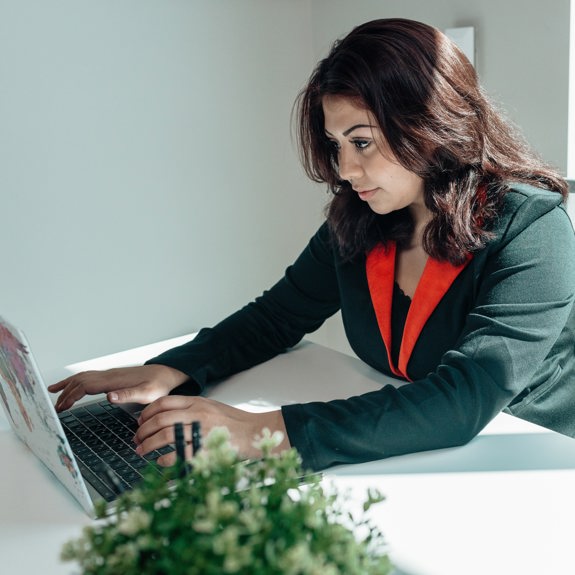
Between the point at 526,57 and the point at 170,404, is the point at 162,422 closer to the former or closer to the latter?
the point at 170,404

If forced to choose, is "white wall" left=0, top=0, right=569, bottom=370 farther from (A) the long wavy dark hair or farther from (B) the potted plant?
(B) the potted plant

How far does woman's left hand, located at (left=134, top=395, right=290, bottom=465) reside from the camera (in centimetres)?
124

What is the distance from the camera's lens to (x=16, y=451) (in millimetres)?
1358

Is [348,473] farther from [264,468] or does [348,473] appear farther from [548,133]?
[548,133]

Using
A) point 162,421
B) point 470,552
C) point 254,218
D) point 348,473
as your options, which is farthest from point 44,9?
point 470,552

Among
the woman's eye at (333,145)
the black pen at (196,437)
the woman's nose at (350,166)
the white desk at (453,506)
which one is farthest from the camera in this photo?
the woman's eye at (333,145)

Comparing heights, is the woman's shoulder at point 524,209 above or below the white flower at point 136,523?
above

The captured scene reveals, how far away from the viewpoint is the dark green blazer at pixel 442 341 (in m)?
1.24

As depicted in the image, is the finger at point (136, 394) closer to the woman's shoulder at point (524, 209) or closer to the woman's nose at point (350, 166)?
the woman's nose at point (350, 166)

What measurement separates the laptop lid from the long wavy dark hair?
742 mm

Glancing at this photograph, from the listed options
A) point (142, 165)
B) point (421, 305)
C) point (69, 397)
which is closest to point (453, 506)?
point (421, 305)

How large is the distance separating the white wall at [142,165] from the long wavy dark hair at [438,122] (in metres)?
1.17

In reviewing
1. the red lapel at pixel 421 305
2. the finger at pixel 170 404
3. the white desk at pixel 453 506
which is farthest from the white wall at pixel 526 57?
the finger at pixel 170 404

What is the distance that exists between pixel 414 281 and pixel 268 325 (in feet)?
1.05
